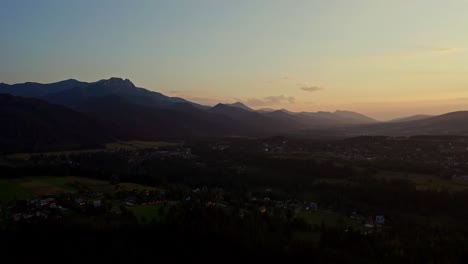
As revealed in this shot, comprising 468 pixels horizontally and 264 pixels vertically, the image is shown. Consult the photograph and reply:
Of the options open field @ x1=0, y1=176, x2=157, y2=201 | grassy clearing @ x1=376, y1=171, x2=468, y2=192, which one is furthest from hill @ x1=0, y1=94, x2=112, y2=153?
grassy clearing @ x1=376, y1=171, x2=468, y2=192

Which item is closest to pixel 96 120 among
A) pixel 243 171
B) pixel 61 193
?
pixel 243 171

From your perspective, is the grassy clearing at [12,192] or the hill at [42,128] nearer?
the grassy clearing at [12,192]

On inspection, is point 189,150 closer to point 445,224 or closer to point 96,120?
point 96,120

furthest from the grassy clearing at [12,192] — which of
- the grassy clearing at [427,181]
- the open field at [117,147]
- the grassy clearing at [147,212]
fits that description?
the grassy clearing at [427,181]

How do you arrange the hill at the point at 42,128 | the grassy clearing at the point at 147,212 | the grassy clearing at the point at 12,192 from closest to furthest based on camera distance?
the grassy clearing at the point at 147,212 < the grassy clearing at the point at 12,192 < the hill at the point at 42,128

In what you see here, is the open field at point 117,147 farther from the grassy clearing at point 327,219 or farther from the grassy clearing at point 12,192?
the grassy clearing at point 327,219

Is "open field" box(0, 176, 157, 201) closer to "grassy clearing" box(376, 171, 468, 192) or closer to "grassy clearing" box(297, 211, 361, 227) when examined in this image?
"grassy clearing" box(297, 211, 361, 227)
